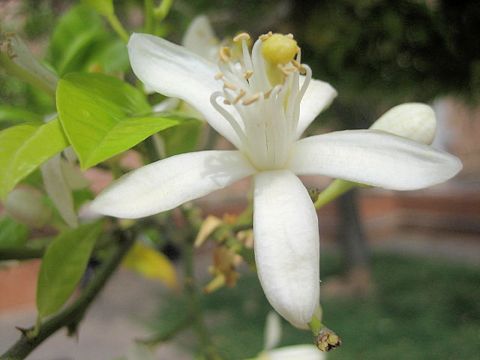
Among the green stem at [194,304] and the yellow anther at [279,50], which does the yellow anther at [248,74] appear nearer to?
the yellow anther at [279,50]

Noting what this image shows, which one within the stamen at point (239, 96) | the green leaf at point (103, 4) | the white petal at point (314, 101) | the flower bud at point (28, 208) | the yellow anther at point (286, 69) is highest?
the green leaf at point (103, 4)

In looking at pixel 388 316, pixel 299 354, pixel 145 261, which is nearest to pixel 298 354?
pixel 299 354

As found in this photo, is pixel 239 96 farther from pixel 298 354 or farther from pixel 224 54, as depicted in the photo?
pixel 298 354

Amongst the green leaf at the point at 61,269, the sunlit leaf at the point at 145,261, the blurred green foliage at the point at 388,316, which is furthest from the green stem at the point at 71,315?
the blurred green foliage at the point at 388,316

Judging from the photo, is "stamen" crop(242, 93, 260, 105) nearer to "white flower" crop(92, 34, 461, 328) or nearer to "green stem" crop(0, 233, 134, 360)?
"white flower" crop(92, 34, 461, 328)

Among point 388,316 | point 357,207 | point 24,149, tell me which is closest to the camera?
point 24,149

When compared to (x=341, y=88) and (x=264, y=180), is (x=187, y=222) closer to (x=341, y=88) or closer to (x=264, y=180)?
(x=264, y=180)

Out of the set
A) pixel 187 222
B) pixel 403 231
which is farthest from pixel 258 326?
pixel 403 231
